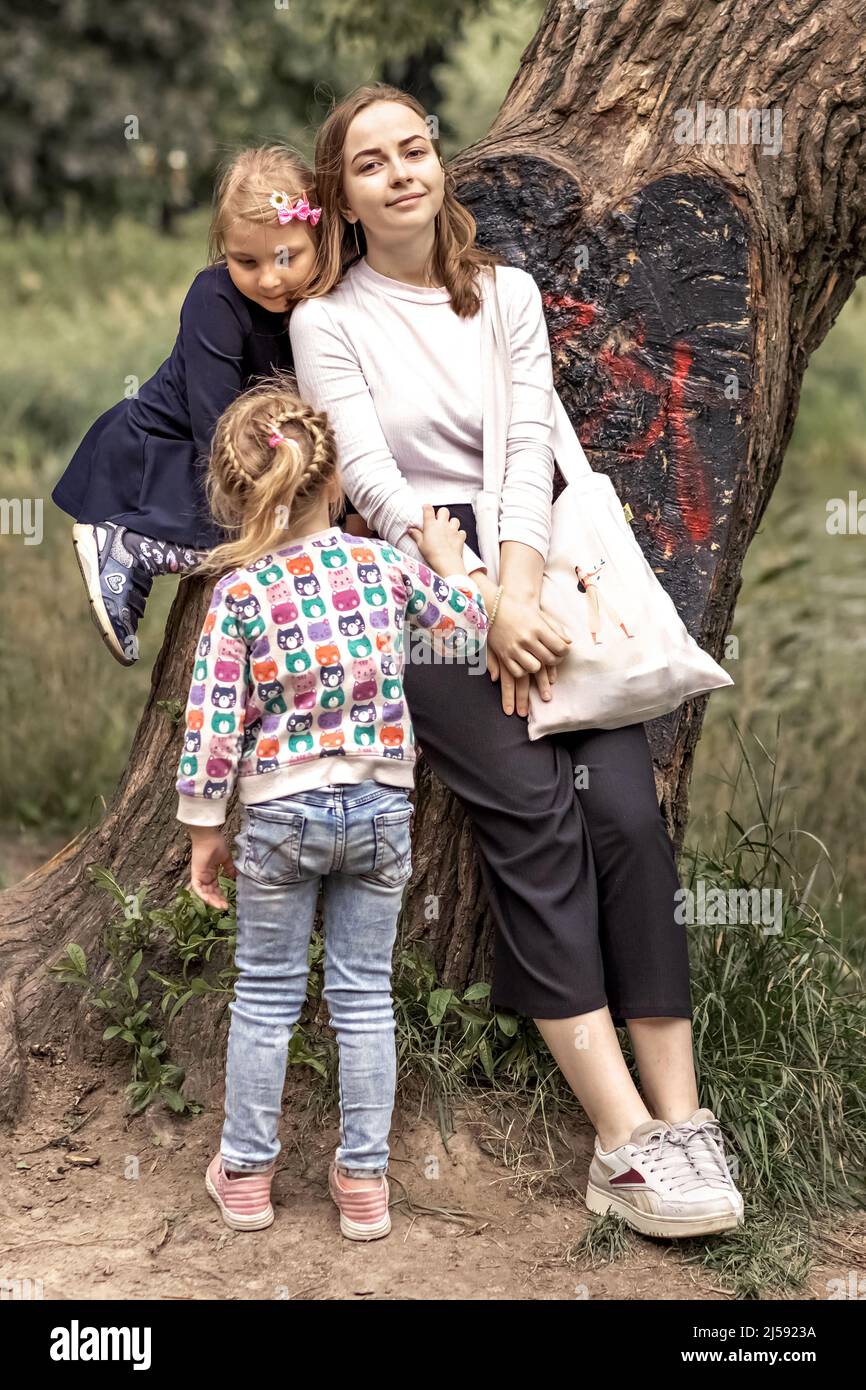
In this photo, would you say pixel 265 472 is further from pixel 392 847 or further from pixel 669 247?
pixel 669 247

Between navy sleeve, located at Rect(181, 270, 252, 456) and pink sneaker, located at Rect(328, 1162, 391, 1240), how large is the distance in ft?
4.68

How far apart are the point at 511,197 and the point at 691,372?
51 cm

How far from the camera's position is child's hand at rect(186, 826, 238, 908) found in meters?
2.76

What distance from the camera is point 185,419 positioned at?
10.6 feet

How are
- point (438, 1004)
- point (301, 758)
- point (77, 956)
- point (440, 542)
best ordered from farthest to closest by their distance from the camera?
point (77, 956)
point (438, 1004)
point (440, 542)
point (301, 758)

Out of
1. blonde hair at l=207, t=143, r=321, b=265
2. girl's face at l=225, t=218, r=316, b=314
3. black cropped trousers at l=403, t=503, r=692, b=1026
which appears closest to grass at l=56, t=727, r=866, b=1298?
black cropped trousers at l=403, t=503, r=692, b=1026

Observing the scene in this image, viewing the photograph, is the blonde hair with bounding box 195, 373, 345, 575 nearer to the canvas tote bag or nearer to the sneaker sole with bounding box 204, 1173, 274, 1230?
the canvas tote bag

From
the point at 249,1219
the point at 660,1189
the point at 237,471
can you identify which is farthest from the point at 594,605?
the point at 249,1219

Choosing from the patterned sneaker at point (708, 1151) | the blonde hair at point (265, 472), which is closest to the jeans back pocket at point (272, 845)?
the blonde hair at point (265, 472)

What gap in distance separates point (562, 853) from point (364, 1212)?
2.47ft

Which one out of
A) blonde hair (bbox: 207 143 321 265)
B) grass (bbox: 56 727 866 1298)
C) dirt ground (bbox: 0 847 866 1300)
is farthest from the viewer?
grass (bbox: 56 727 866 1298)

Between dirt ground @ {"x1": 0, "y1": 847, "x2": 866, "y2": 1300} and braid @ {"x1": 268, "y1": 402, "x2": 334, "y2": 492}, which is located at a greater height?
braid @ {"x1": 268, "y1": 402, "x2": 334, "y2": 492}

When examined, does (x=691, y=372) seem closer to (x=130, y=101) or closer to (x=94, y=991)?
(x=94, y=991)

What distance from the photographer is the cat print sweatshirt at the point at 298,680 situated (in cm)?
271
